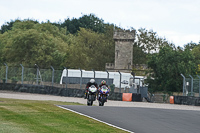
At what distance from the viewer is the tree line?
198ft

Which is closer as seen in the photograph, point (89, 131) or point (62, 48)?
point (89, 131)

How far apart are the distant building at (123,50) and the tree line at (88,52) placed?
7.00m

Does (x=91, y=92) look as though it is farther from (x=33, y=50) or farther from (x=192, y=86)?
(x=33, y=50)

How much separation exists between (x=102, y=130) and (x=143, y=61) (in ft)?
293

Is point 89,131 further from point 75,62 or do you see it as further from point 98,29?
point 98,29

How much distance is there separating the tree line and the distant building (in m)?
7.00

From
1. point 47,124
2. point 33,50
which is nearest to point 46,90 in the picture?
point 47,124

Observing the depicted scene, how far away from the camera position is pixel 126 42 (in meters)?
94.1

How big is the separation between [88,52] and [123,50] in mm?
12562

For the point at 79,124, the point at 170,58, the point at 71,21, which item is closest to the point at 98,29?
the point at 71,21

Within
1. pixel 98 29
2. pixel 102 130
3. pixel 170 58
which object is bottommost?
pixel 102 130

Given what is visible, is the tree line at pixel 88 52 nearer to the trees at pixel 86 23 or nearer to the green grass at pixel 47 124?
the trees at pixel 86 23

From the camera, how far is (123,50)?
308ft

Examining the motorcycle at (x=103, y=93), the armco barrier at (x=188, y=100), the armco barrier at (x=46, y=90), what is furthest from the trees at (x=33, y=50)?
the motorcycle at (x=103, y=93)
